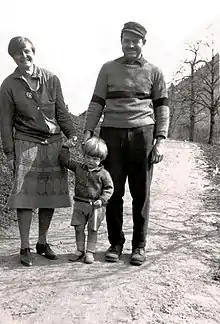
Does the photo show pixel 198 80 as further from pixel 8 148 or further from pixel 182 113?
pixel 8 148

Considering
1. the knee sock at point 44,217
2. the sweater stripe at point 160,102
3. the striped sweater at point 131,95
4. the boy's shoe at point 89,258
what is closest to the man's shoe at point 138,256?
the boy's shoe at point 89,258

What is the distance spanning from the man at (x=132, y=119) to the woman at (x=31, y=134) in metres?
0.36

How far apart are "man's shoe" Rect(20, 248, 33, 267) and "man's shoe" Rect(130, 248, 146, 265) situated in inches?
37.2

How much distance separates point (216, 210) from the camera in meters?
8.11

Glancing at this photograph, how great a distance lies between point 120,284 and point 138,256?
634 mm

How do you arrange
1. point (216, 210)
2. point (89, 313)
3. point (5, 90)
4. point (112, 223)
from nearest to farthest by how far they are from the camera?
point (89, 313) → point (5, 90) → point (112, 223) → point (216, 210)

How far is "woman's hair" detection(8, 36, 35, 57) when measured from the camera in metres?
4.67

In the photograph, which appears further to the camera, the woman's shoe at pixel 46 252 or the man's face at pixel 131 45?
the woman's shoe at pixel 46 252

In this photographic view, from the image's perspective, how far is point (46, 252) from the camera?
A: 5.28 m

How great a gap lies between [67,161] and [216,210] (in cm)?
374

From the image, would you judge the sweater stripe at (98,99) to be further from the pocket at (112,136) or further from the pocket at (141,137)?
the pocket at (141,137)

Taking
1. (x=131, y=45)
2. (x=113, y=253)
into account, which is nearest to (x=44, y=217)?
(x=113, y=253)

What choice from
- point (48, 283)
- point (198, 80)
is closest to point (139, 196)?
point (48, 283)

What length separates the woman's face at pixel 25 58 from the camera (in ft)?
15.4
